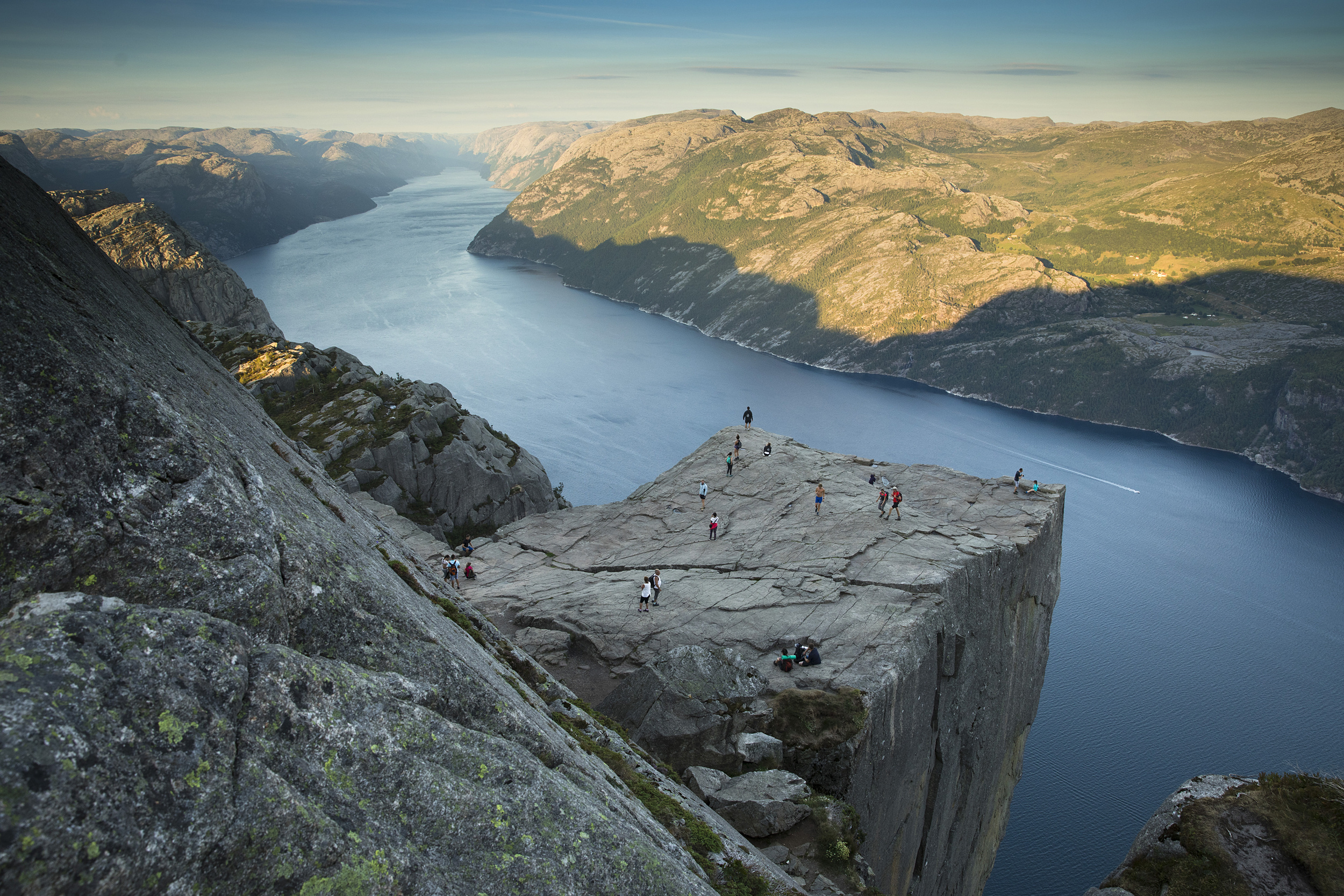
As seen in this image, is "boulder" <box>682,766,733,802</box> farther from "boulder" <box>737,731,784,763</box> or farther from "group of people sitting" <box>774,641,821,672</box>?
"group of people sitting" <box>774,641,821,672</box>

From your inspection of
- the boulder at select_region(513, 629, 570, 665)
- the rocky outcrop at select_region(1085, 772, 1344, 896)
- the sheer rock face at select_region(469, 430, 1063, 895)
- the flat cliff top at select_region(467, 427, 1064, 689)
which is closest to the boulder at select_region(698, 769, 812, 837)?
the sheer rock face at select_region(469, 430, 1063, 895)

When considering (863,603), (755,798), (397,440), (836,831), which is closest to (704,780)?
(755,798)

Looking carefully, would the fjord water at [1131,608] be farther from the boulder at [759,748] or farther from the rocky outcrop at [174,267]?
the rocky outcrop at [174,267]

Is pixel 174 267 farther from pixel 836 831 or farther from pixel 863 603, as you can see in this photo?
pixel 836 831

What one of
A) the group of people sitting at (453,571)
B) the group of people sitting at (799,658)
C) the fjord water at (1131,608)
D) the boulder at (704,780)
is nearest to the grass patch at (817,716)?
the group of people sitting at (799,658)

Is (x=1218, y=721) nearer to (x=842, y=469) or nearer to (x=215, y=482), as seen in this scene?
(x=842, y=469)

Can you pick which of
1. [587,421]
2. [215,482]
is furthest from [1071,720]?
[587,421]
